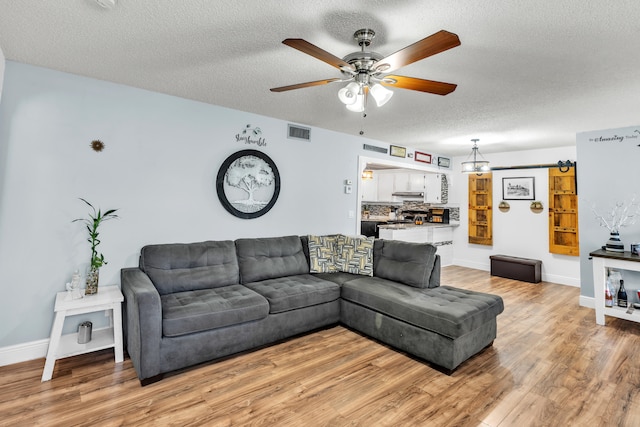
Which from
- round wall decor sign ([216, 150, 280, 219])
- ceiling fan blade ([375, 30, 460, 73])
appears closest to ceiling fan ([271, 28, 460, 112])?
ceiling fan blade ([375, 30, 460, 73])

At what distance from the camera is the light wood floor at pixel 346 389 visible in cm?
196

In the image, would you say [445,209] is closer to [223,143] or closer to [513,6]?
[223,143]

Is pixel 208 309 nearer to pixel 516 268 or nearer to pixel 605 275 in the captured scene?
pixel 605 275

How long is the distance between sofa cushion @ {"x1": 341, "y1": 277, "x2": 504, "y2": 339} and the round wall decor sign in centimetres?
152

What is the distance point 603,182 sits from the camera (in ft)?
13.6

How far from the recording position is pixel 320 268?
3887 millimetres

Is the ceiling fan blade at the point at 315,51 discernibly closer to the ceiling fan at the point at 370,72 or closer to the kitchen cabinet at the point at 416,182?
the ceiling fan at the point at 370,72

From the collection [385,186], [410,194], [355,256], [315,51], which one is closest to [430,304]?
[355,256]

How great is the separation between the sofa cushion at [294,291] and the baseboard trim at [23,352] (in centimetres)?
181

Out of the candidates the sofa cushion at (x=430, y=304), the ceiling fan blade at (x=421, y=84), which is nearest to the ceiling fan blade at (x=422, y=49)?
the ceiling fan blade at (x=421, y=84)

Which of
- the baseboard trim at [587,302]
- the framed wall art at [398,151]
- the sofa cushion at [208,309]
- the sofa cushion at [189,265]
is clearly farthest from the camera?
→ the framed wall art at [398,151]

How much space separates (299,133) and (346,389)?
3.24 meters

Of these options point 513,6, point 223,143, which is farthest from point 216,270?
point 513,6

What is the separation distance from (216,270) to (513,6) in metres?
3.16
